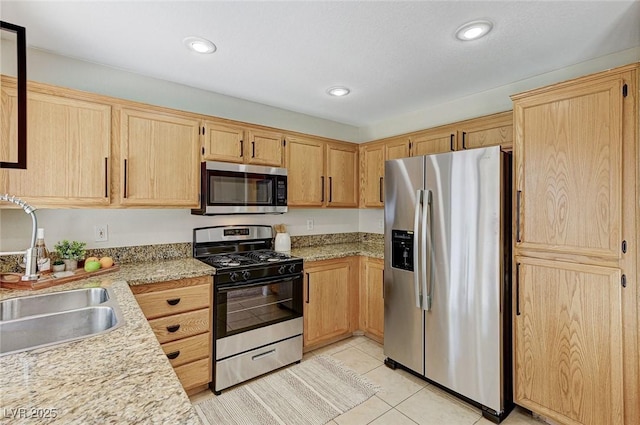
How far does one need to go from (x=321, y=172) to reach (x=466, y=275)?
69.7 inches

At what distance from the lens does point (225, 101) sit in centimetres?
292

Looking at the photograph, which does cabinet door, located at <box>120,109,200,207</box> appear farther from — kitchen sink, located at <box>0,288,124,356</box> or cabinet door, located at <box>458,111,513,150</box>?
cabinet door, located at <box>458,111,513,150</box>

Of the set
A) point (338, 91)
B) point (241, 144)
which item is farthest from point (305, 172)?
point (338, 91)

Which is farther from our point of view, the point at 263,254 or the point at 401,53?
the point at 263,254

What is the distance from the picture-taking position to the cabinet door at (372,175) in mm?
Answer: 3333

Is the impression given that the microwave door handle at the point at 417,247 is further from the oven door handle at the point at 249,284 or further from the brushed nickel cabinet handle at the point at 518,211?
the oven door handle at the point at 249,284

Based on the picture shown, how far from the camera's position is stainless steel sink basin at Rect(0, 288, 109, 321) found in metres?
1.50

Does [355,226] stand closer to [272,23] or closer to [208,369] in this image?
[208,369]

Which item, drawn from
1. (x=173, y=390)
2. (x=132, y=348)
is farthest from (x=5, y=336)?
(x=173, y=390)

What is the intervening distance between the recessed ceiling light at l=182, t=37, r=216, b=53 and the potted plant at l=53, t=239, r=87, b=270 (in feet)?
5.18

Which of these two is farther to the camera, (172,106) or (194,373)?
(172,106)

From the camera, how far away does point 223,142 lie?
259cm

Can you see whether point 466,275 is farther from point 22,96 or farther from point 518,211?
point 22,96

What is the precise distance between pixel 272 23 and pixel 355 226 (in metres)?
2.69
